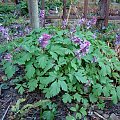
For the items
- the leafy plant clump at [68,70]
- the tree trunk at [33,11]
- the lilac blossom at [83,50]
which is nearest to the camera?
the lilac blossom at [83,50]

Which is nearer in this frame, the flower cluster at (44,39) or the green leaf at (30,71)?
the flower cluster at (44,39)

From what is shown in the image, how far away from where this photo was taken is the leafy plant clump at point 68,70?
2201 mm

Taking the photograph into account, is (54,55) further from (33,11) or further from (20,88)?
(33,11)

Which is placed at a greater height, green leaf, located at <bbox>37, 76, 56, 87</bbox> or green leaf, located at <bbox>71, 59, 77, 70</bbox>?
green leaf, located at <bbox>71, 59, 77, 70</bbox>

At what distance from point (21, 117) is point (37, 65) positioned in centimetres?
48

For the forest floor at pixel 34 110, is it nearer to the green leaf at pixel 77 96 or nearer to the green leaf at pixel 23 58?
the green leaf at pixel 77 96

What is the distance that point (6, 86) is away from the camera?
99.4 inches

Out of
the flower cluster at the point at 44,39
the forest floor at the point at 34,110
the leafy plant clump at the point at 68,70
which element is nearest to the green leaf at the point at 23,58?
the leafy plant clump at the point at 68,70

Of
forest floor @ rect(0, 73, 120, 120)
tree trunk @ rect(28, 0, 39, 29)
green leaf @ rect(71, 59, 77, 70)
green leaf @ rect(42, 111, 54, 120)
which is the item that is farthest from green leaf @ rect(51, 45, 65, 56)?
tree trunk @ rect(28, 0, 39, 29)

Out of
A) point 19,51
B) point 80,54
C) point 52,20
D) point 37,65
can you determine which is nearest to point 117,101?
point 80,54

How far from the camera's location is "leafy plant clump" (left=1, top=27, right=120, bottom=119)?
86.7 inches

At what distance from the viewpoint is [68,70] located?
2268mm

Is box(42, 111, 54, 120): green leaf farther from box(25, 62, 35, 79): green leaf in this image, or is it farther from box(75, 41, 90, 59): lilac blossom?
box(75, 41, 90, 59): lilac blossom

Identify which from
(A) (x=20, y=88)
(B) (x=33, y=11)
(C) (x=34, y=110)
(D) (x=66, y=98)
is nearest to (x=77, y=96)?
(D) (x=66, y=98)
